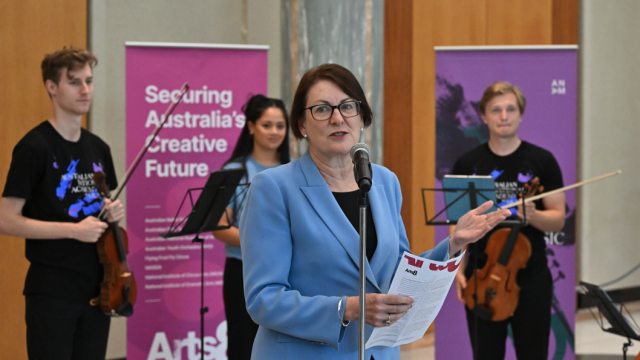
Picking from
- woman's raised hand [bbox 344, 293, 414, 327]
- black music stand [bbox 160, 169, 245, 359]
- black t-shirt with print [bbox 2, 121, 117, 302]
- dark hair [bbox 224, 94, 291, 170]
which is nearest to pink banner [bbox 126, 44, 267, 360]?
dark hair [bbox 224, 94, 291, 170]

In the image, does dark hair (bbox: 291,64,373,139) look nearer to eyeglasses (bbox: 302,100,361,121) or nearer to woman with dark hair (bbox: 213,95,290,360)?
eyeglasses (bbox: 302,100,361,121)

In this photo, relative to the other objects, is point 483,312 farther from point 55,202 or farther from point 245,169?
point 55,202

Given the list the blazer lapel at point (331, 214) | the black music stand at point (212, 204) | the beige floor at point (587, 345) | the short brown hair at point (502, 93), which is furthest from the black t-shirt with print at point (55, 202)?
the beige floor at point (587, 345)

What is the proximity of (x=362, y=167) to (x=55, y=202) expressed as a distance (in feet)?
6.19

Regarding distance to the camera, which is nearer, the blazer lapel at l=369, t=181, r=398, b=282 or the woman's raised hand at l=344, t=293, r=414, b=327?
the woman's raised hand at l=344, t=293, r=414, b=327

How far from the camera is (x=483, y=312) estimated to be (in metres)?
3.18

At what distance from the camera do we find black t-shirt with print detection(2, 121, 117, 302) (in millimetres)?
2711

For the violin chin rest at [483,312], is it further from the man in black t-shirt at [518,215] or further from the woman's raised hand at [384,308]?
the woman's raised hand at [384,308]

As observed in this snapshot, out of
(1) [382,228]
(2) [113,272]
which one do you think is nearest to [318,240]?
(1) [382,228]

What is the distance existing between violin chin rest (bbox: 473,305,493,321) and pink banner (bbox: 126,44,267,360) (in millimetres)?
1677

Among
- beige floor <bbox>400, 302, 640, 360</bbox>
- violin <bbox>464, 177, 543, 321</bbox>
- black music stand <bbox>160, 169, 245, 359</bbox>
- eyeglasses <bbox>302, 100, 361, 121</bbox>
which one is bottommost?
beige floor <bbox>400, 302, 640, 360</bbox>

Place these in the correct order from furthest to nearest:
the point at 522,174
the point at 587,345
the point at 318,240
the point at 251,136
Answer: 1. the point at 587,345
2. the point at 251,136
3. the point at 522,174
4. the point at 318,240

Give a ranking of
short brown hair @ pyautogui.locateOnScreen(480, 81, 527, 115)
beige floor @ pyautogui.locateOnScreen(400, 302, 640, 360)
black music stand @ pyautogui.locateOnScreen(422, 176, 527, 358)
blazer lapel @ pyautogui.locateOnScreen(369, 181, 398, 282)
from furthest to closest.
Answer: beige floor @ pyautogui.locateOnScreen(400, 302, 640, 360)
short brown hair @ pyautogui.locateOnScreen(480, 81, 527, 115)
black music stand @ pyautogui.locateOnScreen(422, 176, 527, 358)
blazer lapel @ pyautogui.locateOnScreen(369, 181, 398, 282)

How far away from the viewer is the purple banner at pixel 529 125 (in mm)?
3984
